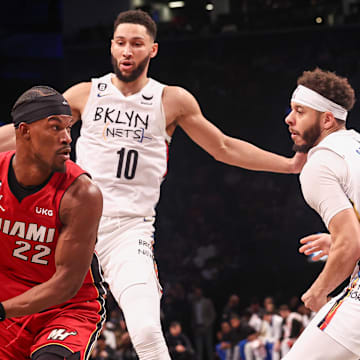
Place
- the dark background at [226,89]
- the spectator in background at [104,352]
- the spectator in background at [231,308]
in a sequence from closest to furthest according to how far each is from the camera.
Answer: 1. the spectator in background at [104,352]
2. the spectator in background at [231,308]
3. the dark background at [226,89]

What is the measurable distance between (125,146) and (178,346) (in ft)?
20.8

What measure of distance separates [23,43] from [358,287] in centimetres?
1059

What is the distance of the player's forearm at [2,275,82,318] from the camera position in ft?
9.01

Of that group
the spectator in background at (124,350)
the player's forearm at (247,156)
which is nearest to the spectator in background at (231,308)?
the spectator in background at (124,350)

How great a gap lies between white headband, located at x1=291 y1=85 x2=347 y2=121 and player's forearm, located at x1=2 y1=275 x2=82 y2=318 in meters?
1.65

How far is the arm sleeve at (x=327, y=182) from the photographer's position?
9.94ft

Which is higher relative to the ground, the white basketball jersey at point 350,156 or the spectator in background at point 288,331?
the white basketball jersey at point 350,156

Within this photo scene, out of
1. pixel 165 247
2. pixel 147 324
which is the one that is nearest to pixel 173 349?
pixel 165 247

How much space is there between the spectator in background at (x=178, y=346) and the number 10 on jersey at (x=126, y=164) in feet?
20.2

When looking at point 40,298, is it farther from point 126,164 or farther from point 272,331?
point 272,331

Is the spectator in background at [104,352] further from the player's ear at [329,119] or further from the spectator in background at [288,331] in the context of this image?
the player's ear at [329,119]

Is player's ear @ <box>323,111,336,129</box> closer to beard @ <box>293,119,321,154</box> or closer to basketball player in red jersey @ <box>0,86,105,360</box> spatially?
beard @ <box>293,119,321,154</box>

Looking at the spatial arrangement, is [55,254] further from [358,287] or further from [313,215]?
[313,215]

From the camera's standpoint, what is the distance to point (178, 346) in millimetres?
9906
